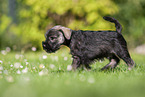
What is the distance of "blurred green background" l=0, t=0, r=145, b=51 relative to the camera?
1072 cm

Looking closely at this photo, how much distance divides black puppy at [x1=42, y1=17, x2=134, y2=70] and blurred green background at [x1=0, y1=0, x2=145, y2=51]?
4959mm

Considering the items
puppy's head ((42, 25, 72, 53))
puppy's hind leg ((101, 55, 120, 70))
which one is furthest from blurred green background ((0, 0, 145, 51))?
puppy's hind leg ((101, 55, 120, 70))

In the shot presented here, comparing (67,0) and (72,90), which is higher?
(67,0)

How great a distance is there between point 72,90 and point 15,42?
31.9 ft

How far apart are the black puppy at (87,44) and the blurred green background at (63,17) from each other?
4.96 meters

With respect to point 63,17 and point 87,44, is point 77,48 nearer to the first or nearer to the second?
point 87,44

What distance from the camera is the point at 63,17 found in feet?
40.8

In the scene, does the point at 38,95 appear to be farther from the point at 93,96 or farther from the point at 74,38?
the point at 74,38

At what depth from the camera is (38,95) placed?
8.52 ft

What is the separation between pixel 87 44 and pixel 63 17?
799 cm

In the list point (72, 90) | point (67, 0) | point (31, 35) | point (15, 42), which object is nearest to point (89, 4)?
point (67, 0)

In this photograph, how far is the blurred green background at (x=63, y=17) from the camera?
10.7m

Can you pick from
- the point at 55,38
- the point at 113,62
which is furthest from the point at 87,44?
the point at 113,62

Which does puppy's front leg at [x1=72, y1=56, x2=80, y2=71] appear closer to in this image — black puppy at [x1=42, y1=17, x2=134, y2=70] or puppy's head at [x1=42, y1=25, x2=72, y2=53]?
black puppy at [x1=42, y1=17, x2=134, y2=70]
